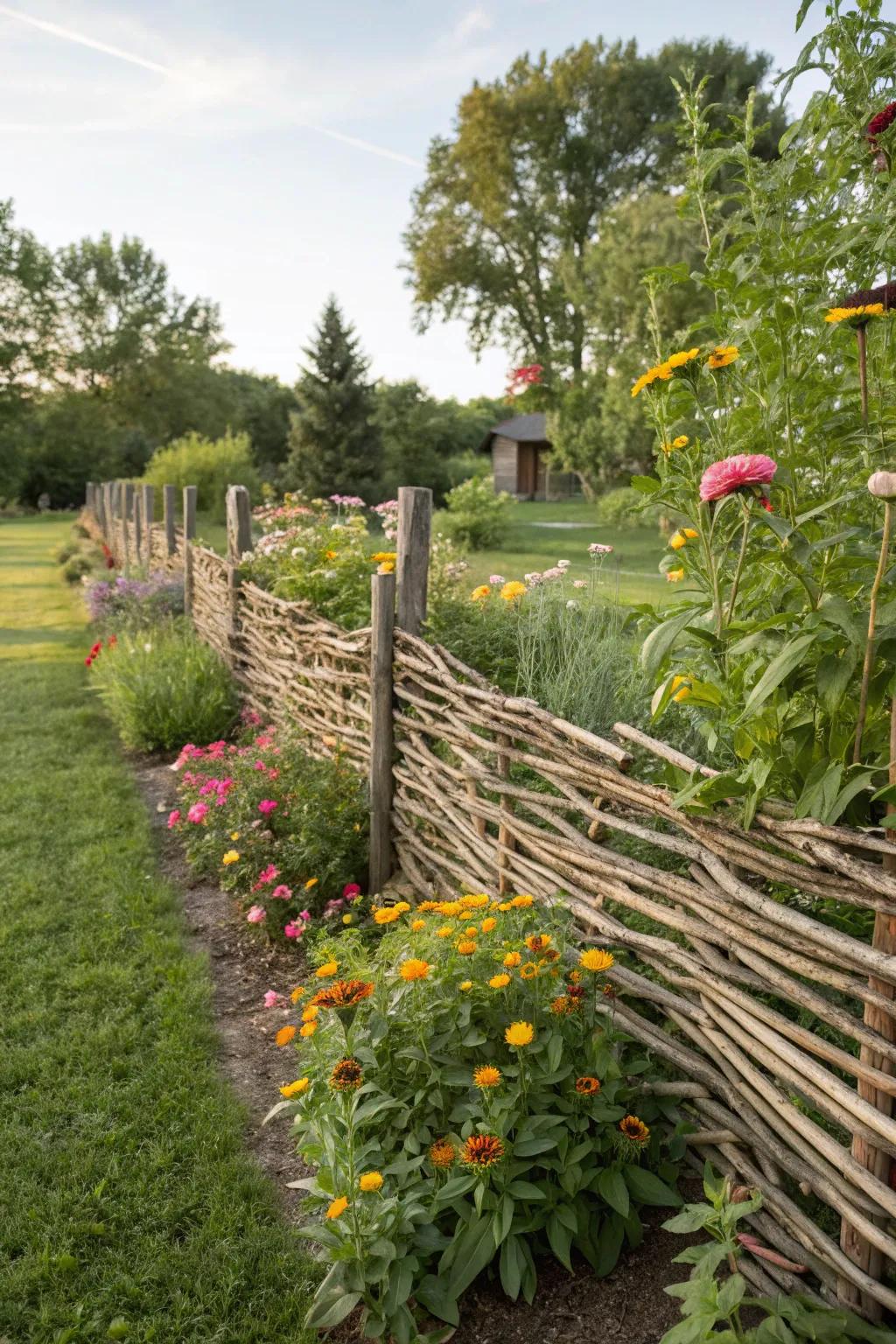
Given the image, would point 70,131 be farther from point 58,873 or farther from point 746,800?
point 746,800

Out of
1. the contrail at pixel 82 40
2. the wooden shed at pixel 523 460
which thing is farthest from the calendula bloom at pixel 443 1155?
the wooden shed at pixel 523 460

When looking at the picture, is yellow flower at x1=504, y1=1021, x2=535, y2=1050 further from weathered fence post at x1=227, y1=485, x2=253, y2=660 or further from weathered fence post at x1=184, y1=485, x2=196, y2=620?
weathered fence post at x1=184, y1=485, x2=196, y2=620

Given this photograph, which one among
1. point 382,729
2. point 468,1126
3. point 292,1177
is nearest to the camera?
point 468,1126

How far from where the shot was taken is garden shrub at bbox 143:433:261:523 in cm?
1720

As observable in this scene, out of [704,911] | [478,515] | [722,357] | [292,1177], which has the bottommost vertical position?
[292,1177]

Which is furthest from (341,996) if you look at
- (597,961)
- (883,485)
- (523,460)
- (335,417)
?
(523,460)

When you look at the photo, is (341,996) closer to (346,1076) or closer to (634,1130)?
(346,1076)

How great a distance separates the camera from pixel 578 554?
1402 centimetres

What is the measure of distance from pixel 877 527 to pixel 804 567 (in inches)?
19.4

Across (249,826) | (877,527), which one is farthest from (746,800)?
(249,826)

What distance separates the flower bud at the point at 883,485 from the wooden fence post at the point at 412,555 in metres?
2.41

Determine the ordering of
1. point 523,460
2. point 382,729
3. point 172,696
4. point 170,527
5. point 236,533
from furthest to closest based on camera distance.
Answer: point 523,460
point 170,527
point 236,533
point 172,696
point 382,729

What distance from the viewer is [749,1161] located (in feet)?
6.34

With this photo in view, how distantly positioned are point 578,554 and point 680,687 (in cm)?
1227
